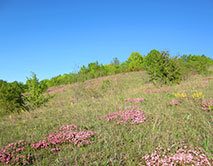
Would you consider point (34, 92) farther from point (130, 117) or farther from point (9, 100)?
point (130, 117)

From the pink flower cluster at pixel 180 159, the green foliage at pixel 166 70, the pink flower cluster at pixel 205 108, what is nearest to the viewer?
→ the pink flower cluster at pixel 180 159

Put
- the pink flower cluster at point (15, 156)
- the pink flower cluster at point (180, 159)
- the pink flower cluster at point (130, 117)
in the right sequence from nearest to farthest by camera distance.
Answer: the pink flower cluster at point (180, 159) < the pink flower cluster at point (15, 156) < the pink flower cluster at point (130, 117)

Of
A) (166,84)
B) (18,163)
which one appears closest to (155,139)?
(18,163)

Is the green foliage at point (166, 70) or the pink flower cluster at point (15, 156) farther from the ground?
the green foliage at point (166, 70)

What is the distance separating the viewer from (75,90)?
43.7ft

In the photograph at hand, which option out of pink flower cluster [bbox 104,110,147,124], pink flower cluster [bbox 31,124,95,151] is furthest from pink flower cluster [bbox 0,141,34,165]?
pink flower cluster [bbox 104,110,147,124]

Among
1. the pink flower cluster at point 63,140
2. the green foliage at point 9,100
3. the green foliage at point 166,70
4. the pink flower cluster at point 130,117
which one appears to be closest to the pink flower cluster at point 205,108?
the pink flower cluster at point 130,117

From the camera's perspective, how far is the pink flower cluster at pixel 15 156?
316 cm

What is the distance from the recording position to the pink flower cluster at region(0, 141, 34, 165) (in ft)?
10.4

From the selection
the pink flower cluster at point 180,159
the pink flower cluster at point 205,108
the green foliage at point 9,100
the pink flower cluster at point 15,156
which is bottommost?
the pink flower cluster at point 180,159

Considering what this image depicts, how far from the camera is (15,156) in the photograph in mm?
3385

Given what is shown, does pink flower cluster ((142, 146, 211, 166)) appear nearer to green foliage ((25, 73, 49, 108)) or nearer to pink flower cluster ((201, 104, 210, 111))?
pink flower cluster ((201, 104, 210, 111))

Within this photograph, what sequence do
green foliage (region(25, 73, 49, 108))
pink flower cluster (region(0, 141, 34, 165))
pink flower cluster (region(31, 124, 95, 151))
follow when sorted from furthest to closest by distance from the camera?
green foliage (region(25, 73, 49, 108)) → pink flower cluster (region(31, 124, 95, 151)) → pink flower cluster (region(0, 141, 34, 165))

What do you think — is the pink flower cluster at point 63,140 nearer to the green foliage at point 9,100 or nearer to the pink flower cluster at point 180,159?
the pink flower cluster at point 180,159
